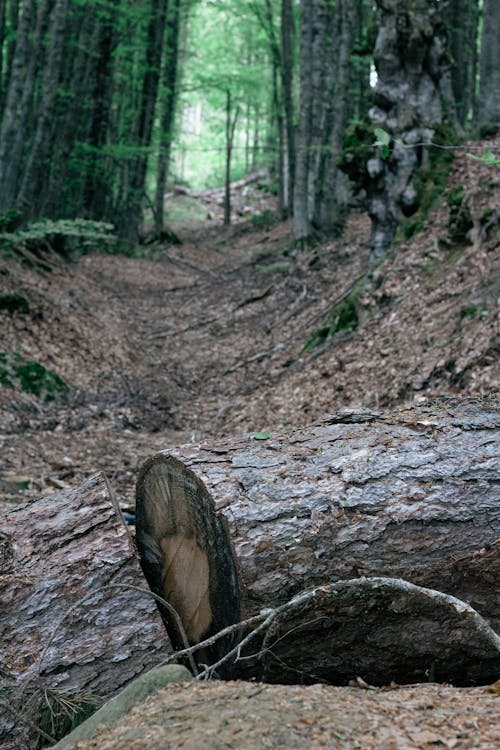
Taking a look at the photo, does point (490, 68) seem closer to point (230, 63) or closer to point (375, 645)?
point (375, 645)

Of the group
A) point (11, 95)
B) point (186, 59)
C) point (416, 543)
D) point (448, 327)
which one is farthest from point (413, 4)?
point (186, 59)

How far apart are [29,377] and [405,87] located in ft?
20.6

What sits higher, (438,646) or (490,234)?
(490,234)

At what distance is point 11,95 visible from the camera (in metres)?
12.4

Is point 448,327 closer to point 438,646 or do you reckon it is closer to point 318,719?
point 438,646

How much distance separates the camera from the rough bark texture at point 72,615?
312cm

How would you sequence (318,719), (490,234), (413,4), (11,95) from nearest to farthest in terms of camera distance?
(318,719)
(490,234)
(413,4)
(11,95)

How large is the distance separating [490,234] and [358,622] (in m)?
5.90

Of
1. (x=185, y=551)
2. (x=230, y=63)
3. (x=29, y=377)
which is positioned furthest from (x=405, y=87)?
(x=230, y=63)

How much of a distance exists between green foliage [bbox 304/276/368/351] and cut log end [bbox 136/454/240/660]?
5737 millimetres

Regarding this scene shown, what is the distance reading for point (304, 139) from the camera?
15344 mm

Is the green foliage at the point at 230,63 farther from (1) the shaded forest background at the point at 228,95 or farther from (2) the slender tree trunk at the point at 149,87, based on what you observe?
(2) the slender tree trunk at the point at 149,87

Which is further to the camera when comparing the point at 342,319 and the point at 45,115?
the point at 45,115

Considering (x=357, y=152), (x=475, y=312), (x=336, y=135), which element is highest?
(x=336, y=135)
